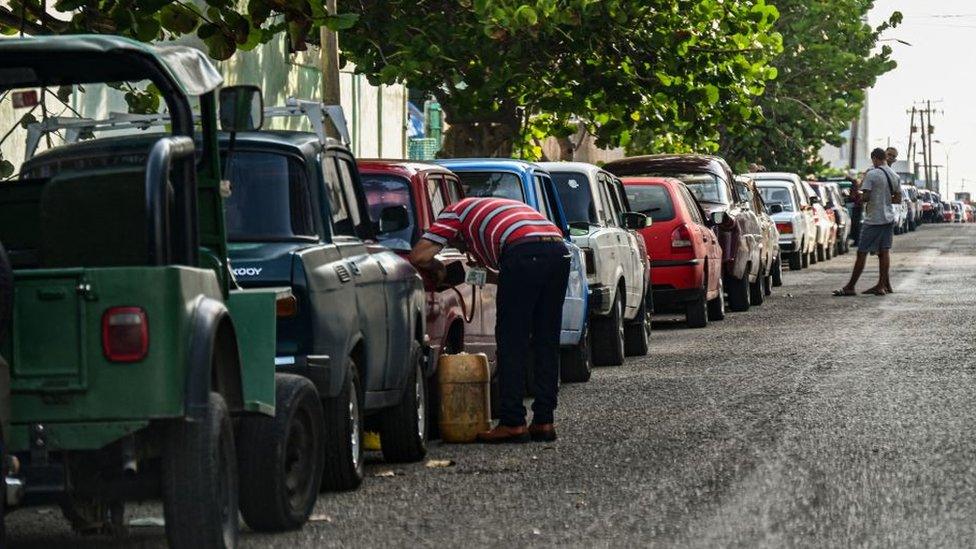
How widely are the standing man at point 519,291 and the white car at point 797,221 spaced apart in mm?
24719

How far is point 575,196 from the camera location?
16891mm

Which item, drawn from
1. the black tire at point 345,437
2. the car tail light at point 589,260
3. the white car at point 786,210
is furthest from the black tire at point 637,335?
the white car at point 786,210

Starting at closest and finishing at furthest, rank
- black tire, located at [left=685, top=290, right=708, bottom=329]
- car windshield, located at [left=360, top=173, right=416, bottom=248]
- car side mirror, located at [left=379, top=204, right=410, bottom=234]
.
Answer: car side mirror, located at [left=379, top=204, right=410, bottom=234]
car windshield, located at [left=360, top=173, right=416, bottom=248]
black tire, located at [left=685, top=290, right=708, bottom=329]

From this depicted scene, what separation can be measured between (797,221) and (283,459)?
29.9 meters

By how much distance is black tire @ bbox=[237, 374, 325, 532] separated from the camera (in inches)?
319

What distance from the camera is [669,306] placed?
75.8 feet

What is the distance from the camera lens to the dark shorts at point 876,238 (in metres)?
→ 26.3

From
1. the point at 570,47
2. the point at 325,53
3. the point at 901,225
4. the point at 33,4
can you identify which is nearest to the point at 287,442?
the point at 33,4

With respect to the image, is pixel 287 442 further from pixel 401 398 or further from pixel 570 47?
pixel 570 47

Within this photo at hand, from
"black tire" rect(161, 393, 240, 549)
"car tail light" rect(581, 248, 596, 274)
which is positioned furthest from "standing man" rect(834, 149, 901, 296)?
"black tire" rect(161, 393, 240, 549)

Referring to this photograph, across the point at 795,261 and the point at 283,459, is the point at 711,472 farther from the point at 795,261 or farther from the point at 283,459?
the point at 795,261

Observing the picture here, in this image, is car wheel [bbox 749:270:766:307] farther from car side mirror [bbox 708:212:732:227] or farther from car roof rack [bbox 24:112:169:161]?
car roof rack [bbox 24:112:169:161]

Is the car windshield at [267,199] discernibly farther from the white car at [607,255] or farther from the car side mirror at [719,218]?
the car side mirror at [719,218]

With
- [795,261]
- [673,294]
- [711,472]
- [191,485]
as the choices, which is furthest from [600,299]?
[795,261]
